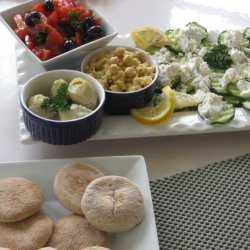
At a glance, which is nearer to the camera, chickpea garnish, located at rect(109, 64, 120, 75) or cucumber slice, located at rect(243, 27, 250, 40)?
chickpea garnish, located at rect(109, 64, 120, 75)

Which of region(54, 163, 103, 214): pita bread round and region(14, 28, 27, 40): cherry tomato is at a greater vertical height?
region(14, 28, 27, 40): cherry tomato

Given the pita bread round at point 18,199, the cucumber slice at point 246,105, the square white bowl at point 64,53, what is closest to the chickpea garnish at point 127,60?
the square white bowl at point 64,53

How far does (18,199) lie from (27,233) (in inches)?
3.1

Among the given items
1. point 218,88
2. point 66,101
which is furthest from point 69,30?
point 218,88

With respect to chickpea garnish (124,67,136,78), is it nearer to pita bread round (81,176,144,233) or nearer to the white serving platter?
the white serving platter

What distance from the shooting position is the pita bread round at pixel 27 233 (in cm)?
95

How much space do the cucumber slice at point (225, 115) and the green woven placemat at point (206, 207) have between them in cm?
10

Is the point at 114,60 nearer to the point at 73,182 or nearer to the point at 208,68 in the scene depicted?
the point at 208,68

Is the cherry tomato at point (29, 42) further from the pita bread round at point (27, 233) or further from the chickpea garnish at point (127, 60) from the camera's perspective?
the pita bread round at point (27, 233)

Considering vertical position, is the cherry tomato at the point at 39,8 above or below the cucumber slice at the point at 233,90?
above

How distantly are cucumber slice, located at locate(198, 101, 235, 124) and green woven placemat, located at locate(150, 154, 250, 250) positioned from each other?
4.1 inches

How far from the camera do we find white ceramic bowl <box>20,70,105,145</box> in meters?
1.17

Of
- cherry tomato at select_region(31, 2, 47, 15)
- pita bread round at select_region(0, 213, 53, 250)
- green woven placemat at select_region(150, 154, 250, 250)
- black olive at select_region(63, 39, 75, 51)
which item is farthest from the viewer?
cherry tomato at select_region(31, 2, 47, 15)

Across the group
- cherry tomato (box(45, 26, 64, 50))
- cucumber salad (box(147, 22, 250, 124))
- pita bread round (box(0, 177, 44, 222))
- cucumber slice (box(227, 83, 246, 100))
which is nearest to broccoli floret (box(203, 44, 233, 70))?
cucumber salad (box(147, 22, 250, 124))
